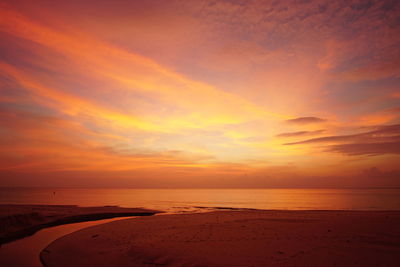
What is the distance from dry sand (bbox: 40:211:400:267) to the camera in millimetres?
11602

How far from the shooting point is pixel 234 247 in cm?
1372

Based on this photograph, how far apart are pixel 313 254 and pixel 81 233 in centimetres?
1626

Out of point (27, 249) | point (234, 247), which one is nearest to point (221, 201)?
point (234, 247)

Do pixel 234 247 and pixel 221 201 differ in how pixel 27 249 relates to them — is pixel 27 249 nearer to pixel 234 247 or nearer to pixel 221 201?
pixel 234 247

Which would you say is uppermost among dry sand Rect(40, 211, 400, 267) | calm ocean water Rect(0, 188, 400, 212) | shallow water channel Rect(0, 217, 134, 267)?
calm ocean water Rect(0, 188, 400, 212)

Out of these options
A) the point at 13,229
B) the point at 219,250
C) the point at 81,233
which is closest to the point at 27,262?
the point at 81,233

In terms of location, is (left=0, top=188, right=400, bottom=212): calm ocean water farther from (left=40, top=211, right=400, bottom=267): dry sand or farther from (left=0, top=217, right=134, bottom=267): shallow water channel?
(left=40, top=211, right=400, bottom=267): dry sand

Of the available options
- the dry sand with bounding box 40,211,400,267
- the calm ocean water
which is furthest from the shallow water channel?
the calm ocean water

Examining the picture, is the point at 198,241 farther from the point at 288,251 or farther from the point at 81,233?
the point at 81,233

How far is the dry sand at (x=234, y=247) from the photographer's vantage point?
1160 cm

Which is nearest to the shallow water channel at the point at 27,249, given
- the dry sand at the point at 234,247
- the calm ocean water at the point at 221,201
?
the dry sand at the point at 234,247

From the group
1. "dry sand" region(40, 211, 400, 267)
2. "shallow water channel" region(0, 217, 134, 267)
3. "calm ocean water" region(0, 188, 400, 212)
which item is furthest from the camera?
"calm ocean water" region(0, 188, 400, 212)

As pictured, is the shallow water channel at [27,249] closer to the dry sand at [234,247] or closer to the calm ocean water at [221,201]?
the dry sand at [234,247]

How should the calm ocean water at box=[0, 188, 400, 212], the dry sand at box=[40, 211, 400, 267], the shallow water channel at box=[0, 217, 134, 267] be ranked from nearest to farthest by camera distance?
the dry sand at box=[40, 211, 400, 267] < the shallow water channel at box=[0, 217, 134, 267] < the calm ocean water at box=[0, 188, 400, 212]
